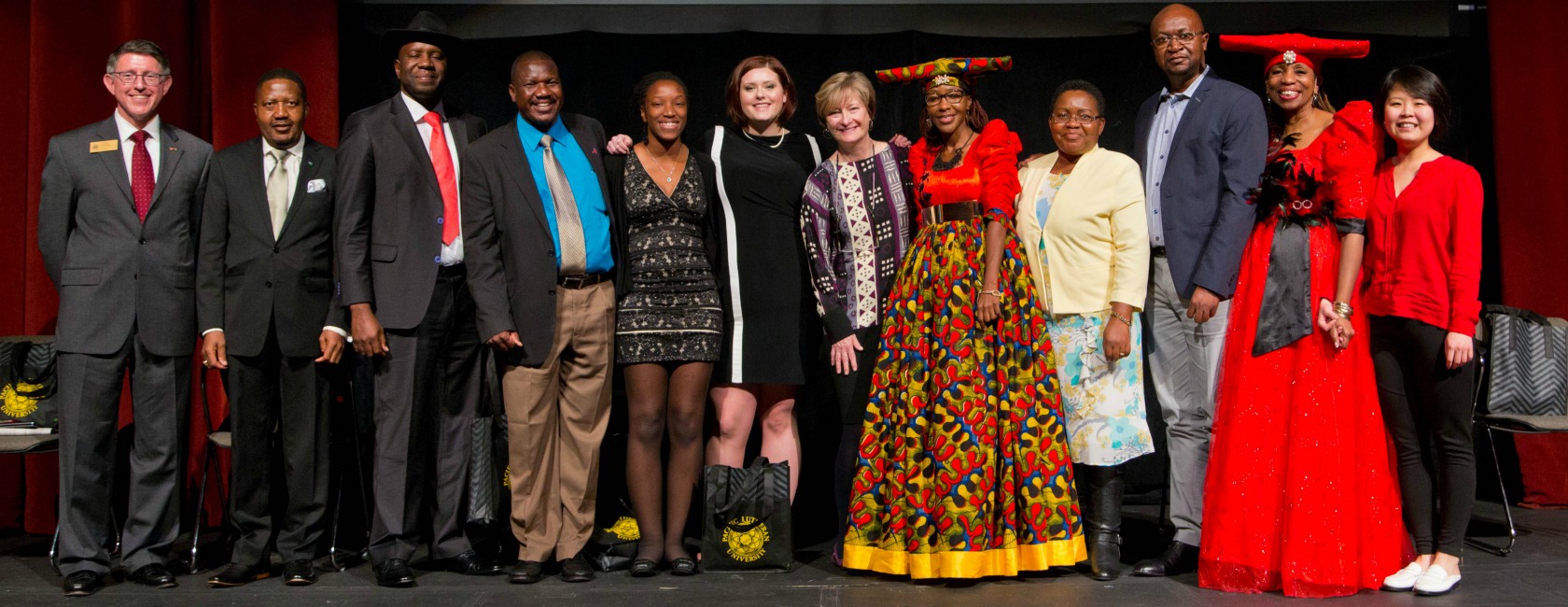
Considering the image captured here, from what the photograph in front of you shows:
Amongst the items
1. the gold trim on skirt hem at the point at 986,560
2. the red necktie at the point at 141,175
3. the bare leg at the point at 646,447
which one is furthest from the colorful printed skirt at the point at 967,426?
the red necktie at the point at 141,175

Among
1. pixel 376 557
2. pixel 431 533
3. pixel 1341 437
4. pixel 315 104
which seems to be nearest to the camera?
pixel 1341 437

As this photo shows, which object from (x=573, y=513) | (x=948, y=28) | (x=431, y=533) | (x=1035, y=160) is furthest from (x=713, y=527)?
(x=948, y=28)

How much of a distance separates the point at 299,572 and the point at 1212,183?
3.21 metres

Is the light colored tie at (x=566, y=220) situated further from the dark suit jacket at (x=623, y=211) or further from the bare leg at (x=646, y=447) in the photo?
the bare leg at (x=646, y=447)

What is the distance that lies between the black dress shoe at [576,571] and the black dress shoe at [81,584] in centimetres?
148

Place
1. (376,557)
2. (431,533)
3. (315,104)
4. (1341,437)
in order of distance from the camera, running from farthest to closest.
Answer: (315,104), (431,533), (376,557), (1341,437)

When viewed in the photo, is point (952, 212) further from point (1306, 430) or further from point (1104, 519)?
point (1306, 430)

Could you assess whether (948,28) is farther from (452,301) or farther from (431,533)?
(431,533)

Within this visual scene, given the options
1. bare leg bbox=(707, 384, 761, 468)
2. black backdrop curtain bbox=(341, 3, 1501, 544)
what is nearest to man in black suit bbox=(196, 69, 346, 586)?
black backdrop curtain bbox=(341, 3, 1501, 544)

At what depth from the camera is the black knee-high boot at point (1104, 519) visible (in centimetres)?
372

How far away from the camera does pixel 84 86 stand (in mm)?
4664

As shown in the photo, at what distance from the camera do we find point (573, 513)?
12.5ft

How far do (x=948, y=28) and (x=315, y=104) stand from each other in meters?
2.64

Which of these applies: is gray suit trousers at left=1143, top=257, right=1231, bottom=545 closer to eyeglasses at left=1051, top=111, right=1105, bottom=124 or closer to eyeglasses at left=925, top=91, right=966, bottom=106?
eyeglasses at left=1051, top=111, right=1105, bottom=124
